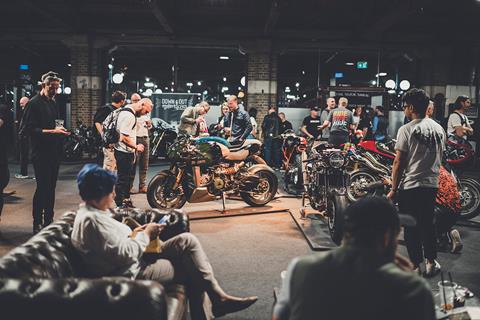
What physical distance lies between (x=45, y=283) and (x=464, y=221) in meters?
6.74

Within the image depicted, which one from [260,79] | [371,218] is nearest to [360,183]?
[371,218]

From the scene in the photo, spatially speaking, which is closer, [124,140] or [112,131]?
[124,140]

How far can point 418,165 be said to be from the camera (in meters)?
4.59

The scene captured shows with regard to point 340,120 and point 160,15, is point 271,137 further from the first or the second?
point 160,15

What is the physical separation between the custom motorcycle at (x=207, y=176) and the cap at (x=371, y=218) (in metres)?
5.67

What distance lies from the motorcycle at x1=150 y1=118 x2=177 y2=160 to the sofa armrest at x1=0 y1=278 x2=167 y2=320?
1312cm

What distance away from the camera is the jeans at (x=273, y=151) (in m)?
13.9

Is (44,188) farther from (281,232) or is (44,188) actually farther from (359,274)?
(359,274)

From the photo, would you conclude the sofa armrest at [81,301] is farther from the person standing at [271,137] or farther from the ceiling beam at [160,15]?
the person standing at [271,137]

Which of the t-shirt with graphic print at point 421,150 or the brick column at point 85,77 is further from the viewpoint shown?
the brick column at point 85,77

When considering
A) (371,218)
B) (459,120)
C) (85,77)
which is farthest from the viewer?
(85,77)

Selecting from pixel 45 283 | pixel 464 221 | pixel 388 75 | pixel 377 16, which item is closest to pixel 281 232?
pixel 464 221

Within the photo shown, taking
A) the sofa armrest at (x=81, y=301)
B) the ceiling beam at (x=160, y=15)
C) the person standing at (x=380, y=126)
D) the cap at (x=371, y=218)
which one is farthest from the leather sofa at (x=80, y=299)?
the person standing at (x=380, y=126)

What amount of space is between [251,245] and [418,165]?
2.26 m
